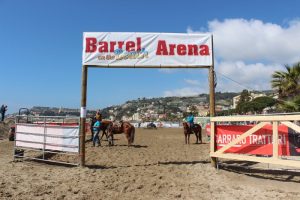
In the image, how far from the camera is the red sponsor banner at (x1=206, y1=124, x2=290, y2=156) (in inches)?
403

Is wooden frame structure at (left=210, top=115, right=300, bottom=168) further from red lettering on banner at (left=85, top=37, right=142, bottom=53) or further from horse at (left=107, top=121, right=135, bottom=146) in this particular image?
horse at (left=107, top=121, right=135, bottom=146)

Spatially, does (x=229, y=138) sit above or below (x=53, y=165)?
above

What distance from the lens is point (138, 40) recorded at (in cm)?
1180

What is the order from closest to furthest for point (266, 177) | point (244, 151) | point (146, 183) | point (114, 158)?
point (146, 183) < point (266, 177) < point (244, 151) < point (114, 158)

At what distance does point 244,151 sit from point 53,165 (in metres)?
6.11

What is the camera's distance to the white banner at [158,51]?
1173cm

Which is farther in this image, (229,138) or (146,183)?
(229,138)

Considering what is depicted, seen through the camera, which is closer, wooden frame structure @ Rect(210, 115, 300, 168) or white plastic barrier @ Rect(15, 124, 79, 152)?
wooden frame structure @ Rect(210, 115, 300, 168)

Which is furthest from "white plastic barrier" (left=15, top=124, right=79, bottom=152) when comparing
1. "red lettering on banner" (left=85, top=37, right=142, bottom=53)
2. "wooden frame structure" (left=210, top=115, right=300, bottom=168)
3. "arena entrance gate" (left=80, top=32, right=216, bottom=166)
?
"wooden frame structure" (left=210, top=115, right=300, bottom=168)

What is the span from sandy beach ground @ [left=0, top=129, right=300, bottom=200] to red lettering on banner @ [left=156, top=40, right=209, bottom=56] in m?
3.58

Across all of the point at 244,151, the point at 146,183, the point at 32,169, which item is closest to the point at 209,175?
the point at 244,151

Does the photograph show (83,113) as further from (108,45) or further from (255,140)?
(255,140)

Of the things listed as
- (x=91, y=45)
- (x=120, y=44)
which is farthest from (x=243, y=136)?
(x=91, y=45)

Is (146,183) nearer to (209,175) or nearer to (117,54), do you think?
(209,175)
